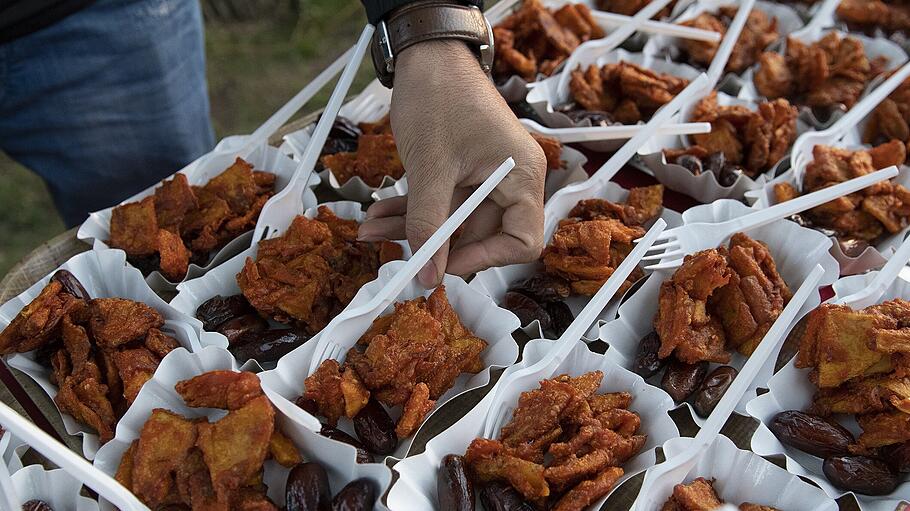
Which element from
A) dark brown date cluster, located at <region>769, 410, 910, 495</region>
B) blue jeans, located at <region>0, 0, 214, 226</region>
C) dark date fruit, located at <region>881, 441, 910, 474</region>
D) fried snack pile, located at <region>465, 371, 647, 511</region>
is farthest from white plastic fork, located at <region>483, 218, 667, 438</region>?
blue jeans, located at <region>0, 0, 214, 226</region>

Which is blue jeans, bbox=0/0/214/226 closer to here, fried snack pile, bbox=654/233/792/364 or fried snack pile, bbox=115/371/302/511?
fried snack pile, bbox=115/371/302/511

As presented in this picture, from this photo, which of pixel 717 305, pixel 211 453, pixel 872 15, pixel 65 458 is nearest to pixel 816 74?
pixel 872 15

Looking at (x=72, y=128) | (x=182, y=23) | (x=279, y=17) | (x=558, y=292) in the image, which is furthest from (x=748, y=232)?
(x=279, y=17)

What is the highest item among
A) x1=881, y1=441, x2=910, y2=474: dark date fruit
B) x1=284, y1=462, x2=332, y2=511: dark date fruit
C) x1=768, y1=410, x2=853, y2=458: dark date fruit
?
x1=284, y1=462, x2=332, y2=511: dark date fruit

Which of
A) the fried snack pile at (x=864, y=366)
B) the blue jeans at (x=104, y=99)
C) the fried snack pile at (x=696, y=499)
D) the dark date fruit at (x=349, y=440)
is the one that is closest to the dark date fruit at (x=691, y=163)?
the fried snack pile at (x=864, y=366)

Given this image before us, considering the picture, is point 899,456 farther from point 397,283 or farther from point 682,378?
point 397,283
